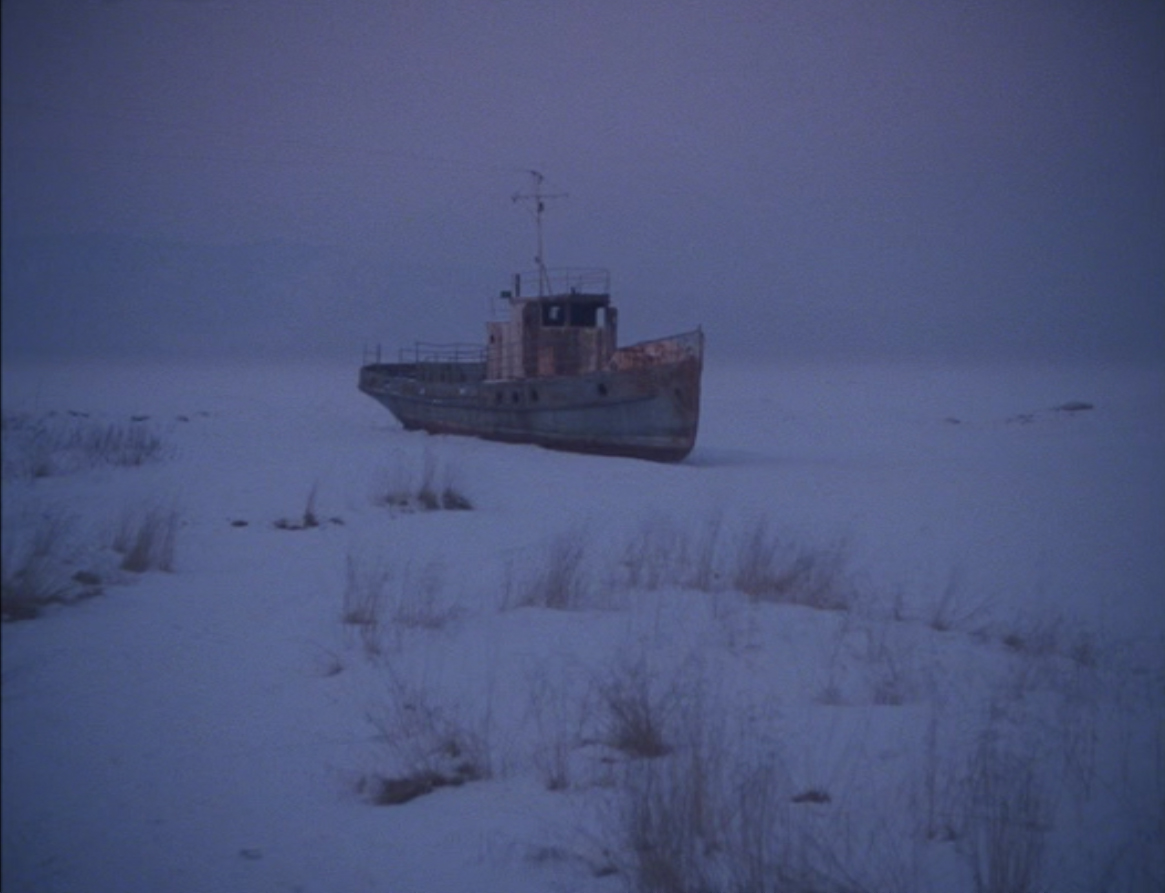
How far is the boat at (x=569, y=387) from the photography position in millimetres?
17984

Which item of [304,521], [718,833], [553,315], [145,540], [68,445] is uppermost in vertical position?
[553,315]

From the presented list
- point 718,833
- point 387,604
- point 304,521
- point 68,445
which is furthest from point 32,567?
point 304,521

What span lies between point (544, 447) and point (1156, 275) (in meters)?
13.4

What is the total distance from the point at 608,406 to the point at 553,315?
3.06 m

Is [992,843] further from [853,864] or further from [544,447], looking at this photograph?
[544,447]

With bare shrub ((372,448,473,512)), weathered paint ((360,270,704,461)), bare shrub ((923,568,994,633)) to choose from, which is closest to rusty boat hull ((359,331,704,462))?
weathered paint ((360,270,704,461))

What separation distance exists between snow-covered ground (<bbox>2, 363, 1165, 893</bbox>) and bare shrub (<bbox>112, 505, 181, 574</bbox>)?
0.03 m

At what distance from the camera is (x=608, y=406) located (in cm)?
1834

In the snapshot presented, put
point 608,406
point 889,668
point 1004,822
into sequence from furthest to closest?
point 608,406, point 889,668, point 1004,822

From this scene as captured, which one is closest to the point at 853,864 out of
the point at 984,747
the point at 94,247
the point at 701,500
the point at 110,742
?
the point at 984,747

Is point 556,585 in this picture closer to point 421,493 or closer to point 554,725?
point 554,725

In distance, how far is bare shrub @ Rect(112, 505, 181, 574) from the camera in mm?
5504

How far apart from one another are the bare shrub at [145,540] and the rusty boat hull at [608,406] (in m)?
12.8

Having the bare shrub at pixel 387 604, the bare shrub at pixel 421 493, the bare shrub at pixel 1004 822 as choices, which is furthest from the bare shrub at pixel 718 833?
the bare shrub at pixel 421 493
